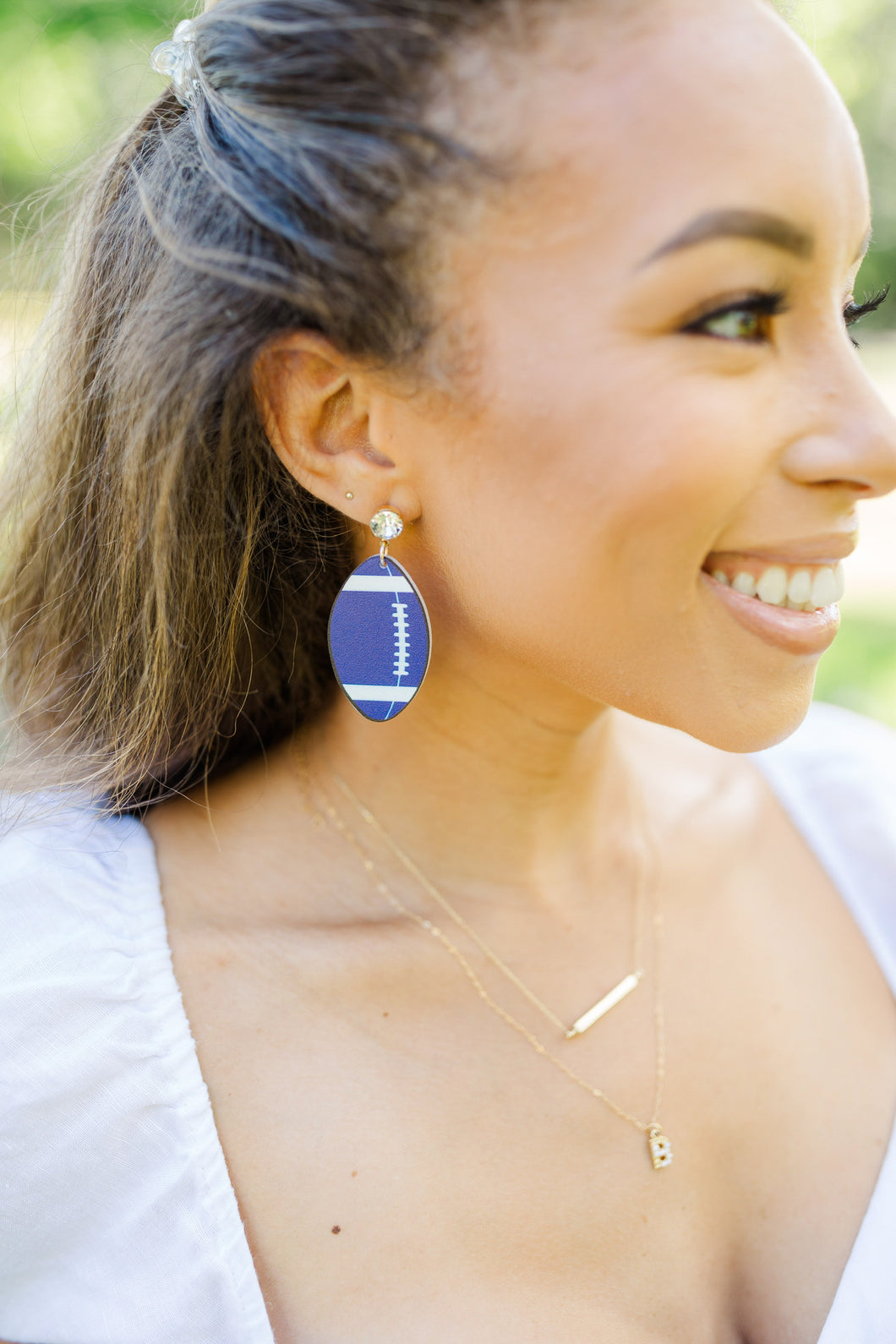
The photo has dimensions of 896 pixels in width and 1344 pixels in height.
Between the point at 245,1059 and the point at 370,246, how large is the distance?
1024mm

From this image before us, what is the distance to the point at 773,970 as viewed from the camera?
1.77 m

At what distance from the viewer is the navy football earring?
4.78 feet

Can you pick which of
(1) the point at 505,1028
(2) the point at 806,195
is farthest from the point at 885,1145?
(2) the point at 806,195

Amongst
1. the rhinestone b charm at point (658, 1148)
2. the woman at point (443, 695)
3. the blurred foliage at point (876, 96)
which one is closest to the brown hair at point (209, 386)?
the woman at point (443, 695)

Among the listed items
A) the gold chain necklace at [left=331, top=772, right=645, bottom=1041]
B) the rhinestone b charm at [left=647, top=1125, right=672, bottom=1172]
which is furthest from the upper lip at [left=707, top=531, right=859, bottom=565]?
the rhinestone b charm at [left=647, top=1125, right=672, bottom=1172]

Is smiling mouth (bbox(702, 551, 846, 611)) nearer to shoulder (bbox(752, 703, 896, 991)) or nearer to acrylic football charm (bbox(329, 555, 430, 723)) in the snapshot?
acrylic football charm (bbox(329, 555, 430, 723))

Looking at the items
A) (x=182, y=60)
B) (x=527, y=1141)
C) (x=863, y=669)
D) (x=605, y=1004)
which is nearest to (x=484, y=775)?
(x=605, y=1004)

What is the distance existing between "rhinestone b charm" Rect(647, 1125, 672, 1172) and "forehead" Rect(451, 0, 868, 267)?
1137mm

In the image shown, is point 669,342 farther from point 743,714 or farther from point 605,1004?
point 605,1004

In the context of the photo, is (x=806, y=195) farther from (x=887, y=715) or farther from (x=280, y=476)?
(x=887, y=715)

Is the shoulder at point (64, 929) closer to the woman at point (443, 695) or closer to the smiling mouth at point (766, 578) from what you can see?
the woman at point (443, 695)

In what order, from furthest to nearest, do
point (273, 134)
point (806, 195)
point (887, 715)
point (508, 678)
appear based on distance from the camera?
point (887, 715), point (508, 678), point (273, 134), point (806, 195)

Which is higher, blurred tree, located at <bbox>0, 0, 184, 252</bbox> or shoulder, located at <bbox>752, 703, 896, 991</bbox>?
blurred tree, located at <bbox>0, 0, 184, 252</bbox>

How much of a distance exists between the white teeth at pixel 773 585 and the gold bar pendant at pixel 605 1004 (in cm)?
68
